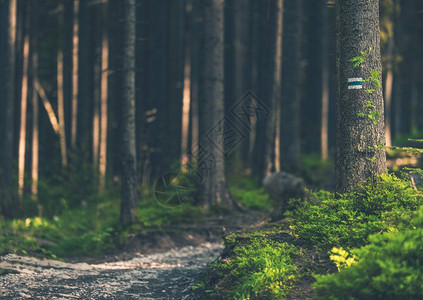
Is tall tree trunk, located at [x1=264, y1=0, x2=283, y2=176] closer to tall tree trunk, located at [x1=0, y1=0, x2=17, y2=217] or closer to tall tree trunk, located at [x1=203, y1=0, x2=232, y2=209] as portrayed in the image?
tall tree trunk, located at [x1=203, y1=0, x2=232, y2=209]

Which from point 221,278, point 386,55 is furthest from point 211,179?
point 386,55

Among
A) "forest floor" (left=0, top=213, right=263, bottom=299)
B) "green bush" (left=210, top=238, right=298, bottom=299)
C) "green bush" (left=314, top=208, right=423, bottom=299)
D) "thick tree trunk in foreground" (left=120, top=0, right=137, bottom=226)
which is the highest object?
"thick tree trunk in foreground" (left=120, top=0, right=137, bottom=226)

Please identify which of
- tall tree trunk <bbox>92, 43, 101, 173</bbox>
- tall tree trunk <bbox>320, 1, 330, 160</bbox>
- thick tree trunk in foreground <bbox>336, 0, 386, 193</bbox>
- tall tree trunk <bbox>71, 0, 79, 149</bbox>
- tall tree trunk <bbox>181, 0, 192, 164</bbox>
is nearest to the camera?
thick tree trunk in foreground <bbox>336, 0, 386, 193</bbox>

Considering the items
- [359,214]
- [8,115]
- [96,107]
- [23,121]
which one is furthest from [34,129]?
[359,214]

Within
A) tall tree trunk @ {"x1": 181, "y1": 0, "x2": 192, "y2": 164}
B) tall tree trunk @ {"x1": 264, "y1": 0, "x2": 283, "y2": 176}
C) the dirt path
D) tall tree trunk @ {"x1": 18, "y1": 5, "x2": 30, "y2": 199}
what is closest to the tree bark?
tall tree trunk @ {"x1": 18, "y1": 5, "x2": 30, "y2": 199}

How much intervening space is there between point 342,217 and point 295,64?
47.5 feet

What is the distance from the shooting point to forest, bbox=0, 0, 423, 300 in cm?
668

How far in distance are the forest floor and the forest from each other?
5 cm

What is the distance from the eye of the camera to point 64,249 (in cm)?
1191

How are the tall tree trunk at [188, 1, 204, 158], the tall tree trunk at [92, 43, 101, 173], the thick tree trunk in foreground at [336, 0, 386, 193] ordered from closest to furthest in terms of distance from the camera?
the thick tree trunk in foreground at [336, 0, 386, 193], the tall tree trunk at [92, 43, 101, 173], the tall tree trunk at [188, 1, 204, 158]

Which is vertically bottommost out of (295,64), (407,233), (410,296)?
(410,296)

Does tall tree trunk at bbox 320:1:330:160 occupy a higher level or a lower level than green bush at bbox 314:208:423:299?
higher

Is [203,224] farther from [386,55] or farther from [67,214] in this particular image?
[386,55]

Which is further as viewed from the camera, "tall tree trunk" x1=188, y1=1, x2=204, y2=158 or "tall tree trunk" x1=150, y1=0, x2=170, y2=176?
"tall tree trunk" x1=188, y1=1, x2=204, y2=158
